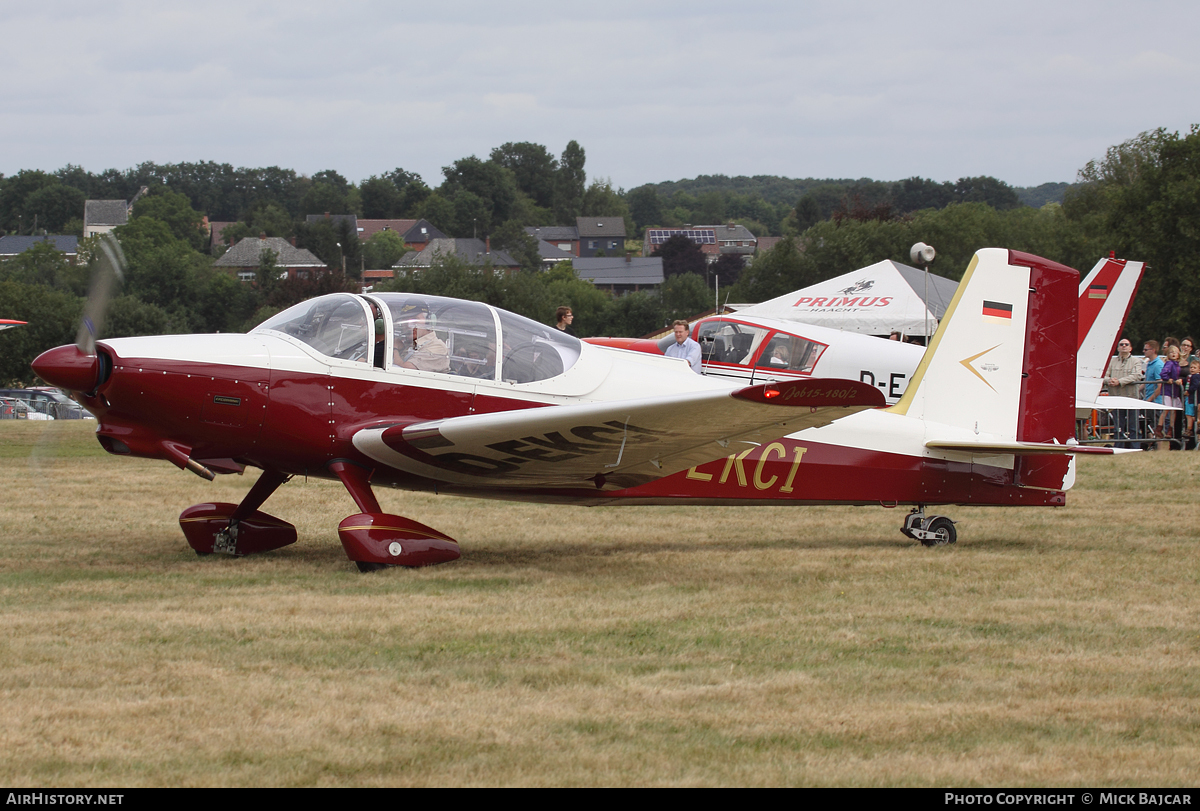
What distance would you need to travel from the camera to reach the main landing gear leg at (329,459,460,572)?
25.3 feet

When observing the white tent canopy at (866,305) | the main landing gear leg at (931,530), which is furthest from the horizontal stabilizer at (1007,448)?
the white tent canopy at (866,305)

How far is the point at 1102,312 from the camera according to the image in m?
16.5

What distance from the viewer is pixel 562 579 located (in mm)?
7680

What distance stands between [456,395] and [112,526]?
403cm

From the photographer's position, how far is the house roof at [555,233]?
585 feet

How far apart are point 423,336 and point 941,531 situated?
4563 millimetres

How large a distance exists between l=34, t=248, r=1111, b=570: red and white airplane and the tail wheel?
1 cm

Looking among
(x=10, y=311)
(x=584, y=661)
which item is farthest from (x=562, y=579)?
(x=10, y=311)

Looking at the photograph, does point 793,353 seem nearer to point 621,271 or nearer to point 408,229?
point 621,271

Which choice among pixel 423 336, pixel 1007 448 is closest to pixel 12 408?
pixel 423 336

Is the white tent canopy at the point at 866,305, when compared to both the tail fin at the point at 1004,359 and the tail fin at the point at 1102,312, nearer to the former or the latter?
the tail fin at the point at 1102,312

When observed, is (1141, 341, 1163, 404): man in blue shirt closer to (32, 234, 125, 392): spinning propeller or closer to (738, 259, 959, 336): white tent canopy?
(738, 259, 959, 336): white tent canopy

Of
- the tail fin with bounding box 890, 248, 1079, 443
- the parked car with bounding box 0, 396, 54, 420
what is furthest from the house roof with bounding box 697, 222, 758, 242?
the tail fin with bounding box 890, 248, 1079, 443
